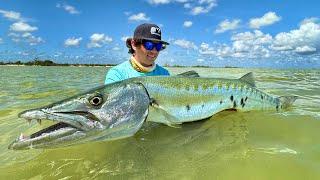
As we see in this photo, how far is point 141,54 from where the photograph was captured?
646 centimetres

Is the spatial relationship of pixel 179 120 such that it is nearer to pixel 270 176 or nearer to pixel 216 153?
pixel 216 153

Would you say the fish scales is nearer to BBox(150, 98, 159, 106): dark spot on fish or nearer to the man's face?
BBox(150, 98, 159, 106): dark spot on fish

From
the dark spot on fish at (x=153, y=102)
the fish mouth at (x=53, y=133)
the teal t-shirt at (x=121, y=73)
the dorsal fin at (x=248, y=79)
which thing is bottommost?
the fish mouth at (x=53, y=133)

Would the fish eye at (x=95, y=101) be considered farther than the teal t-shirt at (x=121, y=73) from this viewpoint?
No

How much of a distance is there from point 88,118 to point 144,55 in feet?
8.48

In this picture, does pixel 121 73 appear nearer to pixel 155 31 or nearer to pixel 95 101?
pixel 155 31

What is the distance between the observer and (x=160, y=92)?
5004 millimetres

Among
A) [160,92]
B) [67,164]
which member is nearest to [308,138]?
[160,92]

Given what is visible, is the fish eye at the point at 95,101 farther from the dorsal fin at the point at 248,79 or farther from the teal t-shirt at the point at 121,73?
the dorsal fin at the point at 248,79

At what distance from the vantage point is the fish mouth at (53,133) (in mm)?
3854

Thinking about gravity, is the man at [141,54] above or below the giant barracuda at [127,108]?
above

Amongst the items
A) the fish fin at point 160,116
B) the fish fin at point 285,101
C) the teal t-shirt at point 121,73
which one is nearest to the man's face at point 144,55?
the teal t-shirt at point 121,73

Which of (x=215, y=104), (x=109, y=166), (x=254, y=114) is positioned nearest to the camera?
(x=109, y=166)

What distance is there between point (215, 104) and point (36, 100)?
6866 mm
